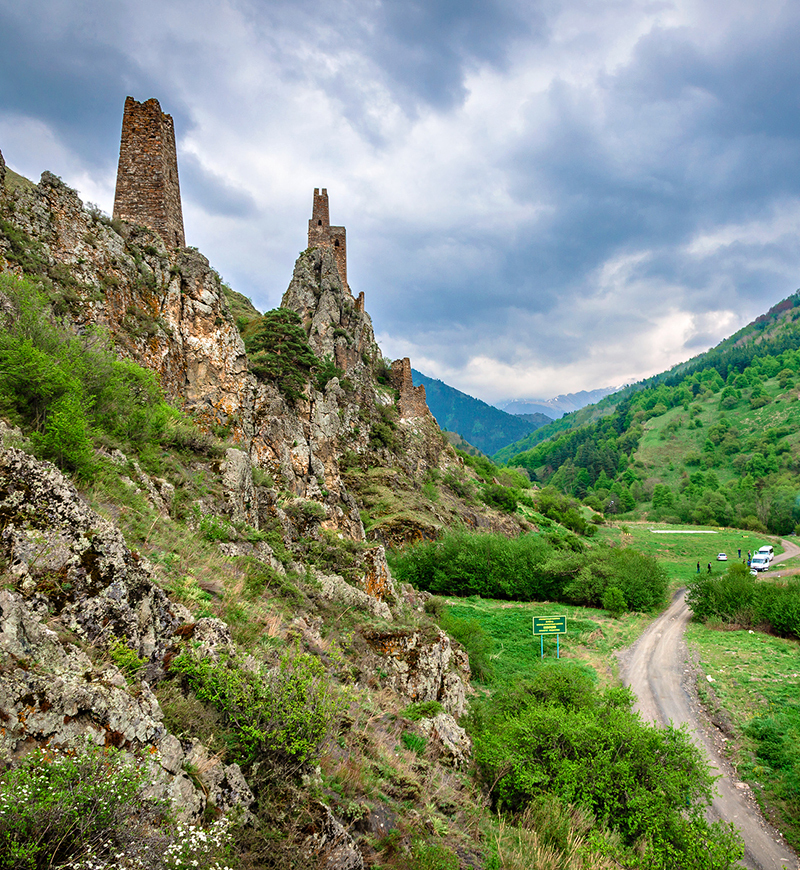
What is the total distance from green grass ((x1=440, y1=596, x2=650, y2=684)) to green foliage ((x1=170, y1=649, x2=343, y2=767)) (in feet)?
51.2

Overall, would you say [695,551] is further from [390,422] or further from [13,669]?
[13,669]

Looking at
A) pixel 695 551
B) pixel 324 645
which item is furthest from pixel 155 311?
pixel 695 551

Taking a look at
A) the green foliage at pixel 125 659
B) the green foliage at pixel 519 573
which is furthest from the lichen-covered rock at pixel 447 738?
the green foliage at pixel 519 573

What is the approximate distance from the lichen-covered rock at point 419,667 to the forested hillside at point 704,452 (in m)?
97.7

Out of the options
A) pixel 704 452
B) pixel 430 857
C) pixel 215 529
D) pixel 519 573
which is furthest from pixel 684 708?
pixel 704 452

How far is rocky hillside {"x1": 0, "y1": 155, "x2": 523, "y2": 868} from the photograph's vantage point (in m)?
3.64

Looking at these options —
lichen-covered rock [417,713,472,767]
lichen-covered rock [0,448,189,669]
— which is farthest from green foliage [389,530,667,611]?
lichen-covered rock [0,448,189,669]

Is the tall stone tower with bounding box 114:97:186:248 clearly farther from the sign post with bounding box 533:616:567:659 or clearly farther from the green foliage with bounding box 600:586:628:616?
the green foliage with bounding box 600:586:628:616

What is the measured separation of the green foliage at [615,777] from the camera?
25.7ft

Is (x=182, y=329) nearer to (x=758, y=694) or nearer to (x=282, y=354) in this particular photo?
(x=282, y=354)

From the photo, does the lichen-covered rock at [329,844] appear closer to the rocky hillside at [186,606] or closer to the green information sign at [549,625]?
the rocky hillside at [186,606]

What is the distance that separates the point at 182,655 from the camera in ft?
15.7

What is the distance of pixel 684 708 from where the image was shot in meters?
19.0

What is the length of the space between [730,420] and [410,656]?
170321mm
